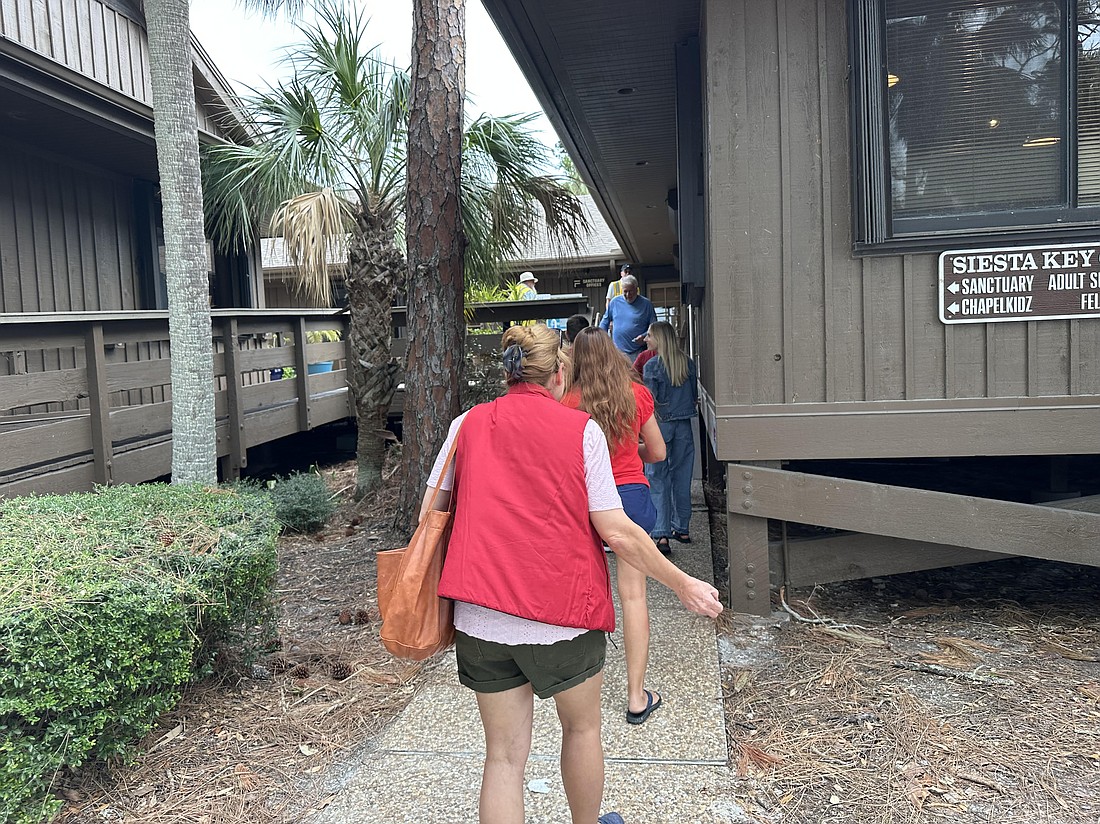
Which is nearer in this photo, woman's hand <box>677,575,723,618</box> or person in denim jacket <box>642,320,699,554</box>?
woman's hand <box>677,575,723,618</box>

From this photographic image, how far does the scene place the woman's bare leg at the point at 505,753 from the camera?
221 centimetres

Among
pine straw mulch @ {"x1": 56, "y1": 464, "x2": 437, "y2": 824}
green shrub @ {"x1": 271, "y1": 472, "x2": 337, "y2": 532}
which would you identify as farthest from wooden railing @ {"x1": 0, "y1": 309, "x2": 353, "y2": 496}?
pine straw mulch @ {"x1": 56, "y1": 464, "x2": 437, "y2": 824}

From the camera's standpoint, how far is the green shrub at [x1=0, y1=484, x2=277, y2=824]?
2748 millimetres

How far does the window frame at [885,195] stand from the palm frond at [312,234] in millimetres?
4133

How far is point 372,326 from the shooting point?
7.98 metres

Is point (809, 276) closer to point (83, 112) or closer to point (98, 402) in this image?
point (98, 402)

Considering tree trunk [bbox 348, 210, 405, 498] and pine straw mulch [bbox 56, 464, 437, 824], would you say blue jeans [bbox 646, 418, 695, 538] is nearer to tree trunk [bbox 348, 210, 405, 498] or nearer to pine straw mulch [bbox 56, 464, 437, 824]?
pine straw mulch [bbox 56, 464, 437, 824]

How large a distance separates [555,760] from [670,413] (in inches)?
124

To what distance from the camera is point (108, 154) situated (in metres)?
8.89

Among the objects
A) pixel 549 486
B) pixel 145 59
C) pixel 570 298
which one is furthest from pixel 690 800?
pixel 145 59

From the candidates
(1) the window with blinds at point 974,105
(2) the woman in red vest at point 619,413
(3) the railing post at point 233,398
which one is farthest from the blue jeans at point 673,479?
(3) the railing post at point 233,398

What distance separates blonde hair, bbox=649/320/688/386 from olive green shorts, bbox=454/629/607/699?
3.86 metres

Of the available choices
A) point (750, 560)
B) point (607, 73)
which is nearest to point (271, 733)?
point (750, 560)

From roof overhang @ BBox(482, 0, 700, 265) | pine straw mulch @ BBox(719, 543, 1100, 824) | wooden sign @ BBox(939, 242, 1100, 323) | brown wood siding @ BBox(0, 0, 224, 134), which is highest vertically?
brown wood siding @ BBox(0, 0, 224, 134)
